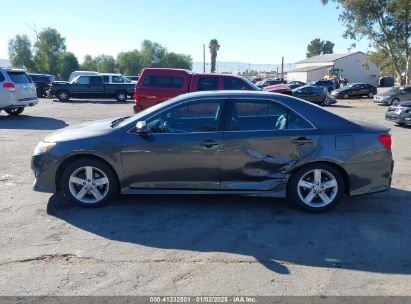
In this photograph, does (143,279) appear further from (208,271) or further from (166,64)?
(166,64)

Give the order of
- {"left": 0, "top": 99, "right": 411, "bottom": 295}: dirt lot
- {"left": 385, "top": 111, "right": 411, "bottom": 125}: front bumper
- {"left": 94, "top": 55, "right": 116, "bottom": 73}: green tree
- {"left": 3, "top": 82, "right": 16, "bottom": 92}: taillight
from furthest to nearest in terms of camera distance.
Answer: {"left": 94, "top": 55, "right": 116, "bottom": 73}: green tree < {"left": 3, "top": 82, "right": 16, "bottom": 92}: taillight < {"left": 385, "top": 111, "right": 411, "bottom": 125}: front bumper < {"left": 0, "top": 99, "right": 411, "bottom": 295}: dirt lot

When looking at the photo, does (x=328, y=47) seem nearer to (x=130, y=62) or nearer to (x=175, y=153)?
(x=130, y=62)

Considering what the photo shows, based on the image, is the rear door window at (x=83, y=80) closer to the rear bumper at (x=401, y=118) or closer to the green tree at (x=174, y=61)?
the rear bumper at (x=401, y=118)

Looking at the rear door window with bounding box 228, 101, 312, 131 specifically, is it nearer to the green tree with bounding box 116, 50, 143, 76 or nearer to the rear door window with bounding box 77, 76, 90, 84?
the rear door window with bounding box 77, 76, 90, 84

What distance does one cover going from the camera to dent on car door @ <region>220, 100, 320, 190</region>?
502cm

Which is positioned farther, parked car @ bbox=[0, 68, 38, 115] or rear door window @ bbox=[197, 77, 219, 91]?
parked car @ bbox=[0, 68, 38, 115]

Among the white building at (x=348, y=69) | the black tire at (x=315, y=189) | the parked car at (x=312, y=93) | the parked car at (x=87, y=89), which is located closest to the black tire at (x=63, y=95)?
the parked car at (x=87, y=89)

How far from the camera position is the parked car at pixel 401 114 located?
1427 cm

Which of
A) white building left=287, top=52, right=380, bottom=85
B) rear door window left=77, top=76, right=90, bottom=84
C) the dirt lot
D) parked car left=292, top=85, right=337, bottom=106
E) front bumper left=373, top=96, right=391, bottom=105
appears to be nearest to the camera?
the dirt lot

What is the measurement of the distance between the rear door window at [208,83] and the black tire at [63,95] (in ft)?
54.7

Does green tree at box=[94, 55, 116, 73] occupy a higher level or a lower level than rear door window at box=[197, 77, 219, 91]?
higher

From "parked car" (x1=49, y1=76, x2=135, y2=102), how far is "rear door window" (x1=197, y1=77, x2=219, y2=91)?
15499 millimetres

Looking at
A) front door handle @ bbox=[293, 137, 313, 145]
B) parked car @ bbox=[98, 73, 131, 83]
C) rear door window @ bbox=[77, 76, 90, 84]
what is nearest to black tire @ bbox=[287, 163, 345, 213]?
front door handle @ bbox=[293, 137, 313, 145]

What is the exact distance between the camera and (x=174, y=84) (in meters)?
13.3
